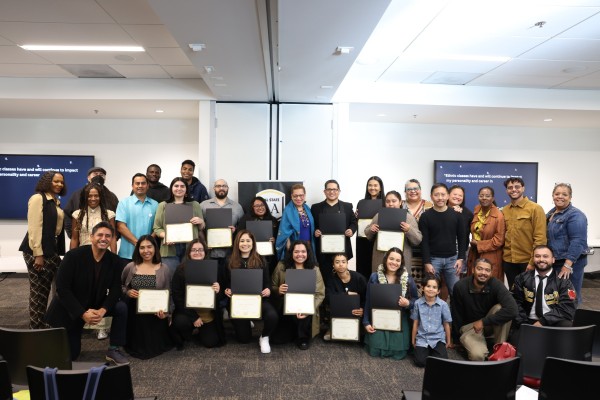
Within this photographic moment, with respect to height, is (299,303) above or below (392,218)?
below

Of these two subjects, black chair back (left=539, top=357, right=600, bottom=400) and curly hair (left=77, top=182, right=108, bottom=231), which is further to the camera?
curly hair (left=77, top=182, right=108, bottom=231)

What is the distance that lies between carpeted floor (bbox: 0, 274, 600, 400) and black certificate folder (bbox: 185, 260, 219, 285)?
0.66 m

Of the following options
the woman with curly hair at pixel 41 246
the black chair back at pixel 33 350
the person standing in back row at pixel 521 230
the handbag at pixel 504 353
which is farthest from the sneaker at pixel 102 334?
the person standing in back row at pixel 521 230

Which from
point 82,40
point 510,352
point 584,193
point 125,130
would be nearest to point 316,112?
point 82,40

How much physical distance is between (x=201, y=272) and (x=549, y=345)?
109 inches

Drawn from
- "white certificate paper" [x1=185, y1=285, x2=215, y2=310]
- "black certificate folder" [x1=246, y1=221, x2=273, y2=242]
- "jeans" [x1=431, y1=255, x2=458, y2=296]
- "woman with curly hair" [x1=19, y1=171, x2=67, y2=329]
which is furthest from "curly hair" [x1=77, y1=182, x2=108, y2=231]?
"jeans" [x1=431, y1=255, x2=458, y2=296]

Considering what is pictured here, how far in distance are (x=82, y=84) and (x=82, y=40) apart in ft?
5.39

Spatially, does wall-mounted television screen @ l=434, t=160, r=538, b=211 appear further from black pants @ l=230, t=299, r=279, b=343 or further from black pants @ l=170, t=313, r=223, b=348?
black pants @ l=170, t=313, r=223, b=348

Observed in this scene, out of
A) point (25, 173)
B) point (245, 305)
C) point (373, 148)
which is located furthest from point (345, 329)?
point (25, 173)

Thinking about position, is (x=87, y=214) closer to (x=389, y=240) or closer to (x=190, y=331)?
(x=190, y=331)

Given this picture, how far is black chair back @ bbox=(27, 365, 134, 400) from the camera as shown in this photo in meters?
1.62

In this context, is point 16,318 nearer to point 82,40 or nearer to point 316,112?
point 82,40

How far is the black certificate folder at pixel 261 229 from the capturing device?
431 cm

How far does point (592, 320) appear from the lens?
2660 mm
